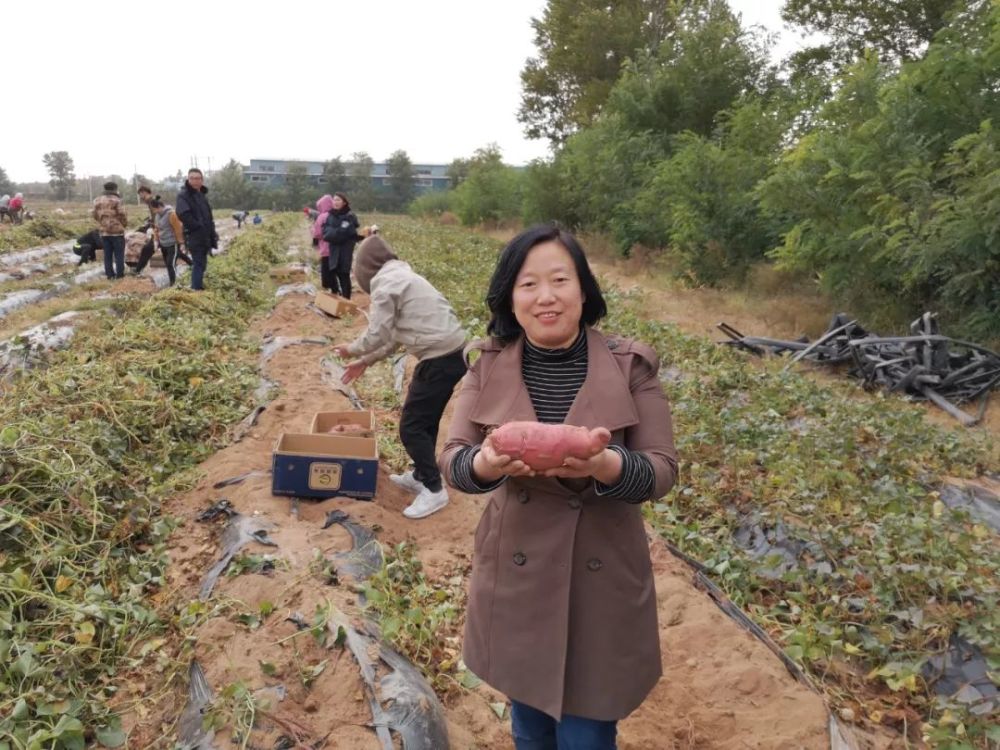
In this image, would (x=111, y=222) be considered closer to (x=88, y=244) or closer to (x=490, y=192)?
(x=88, y=244)

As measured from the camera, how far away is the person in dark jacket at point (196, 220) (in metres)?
10.0

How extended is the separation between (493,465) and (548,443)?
141 mm

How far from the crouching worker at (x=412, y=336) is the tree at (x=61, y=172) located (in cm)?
7028

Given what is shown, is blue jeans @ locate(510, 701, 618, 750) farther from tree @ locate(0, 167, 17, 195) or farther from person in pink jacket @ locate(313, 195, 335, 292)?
tree @ locate(0, 167, 17, 195)

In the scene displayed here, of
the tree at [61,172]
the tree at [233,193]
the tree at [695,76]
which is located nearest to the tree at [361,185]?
the tree at [233,193]

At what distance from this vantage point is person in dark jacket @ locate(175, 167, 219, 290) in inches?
394

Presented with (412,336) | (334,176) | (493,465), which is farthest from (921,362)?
(334,176)

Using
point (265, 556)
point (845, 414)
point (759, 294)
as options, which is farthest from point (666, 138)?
point (265, 556)

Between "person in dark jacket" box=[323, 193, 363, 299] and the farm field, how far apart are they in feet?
13.5

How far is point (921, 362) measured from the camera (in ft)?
24.9

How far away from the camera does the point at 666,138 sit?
1878cm

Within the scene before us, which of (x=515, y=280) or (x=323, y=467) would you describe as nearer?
(x=515, y=280)

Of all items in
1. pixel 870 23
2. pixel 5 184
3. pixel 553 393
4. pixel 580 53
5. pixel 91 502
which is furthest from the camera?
pixel 5 184

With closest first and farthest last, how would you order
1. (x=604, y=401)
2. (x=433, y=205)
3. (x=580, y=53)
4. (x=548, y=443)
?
1. (x=548, y=443)
2. (x=604, y=401)
3. (x=580, y=53)
4. (x=433, y=205)
